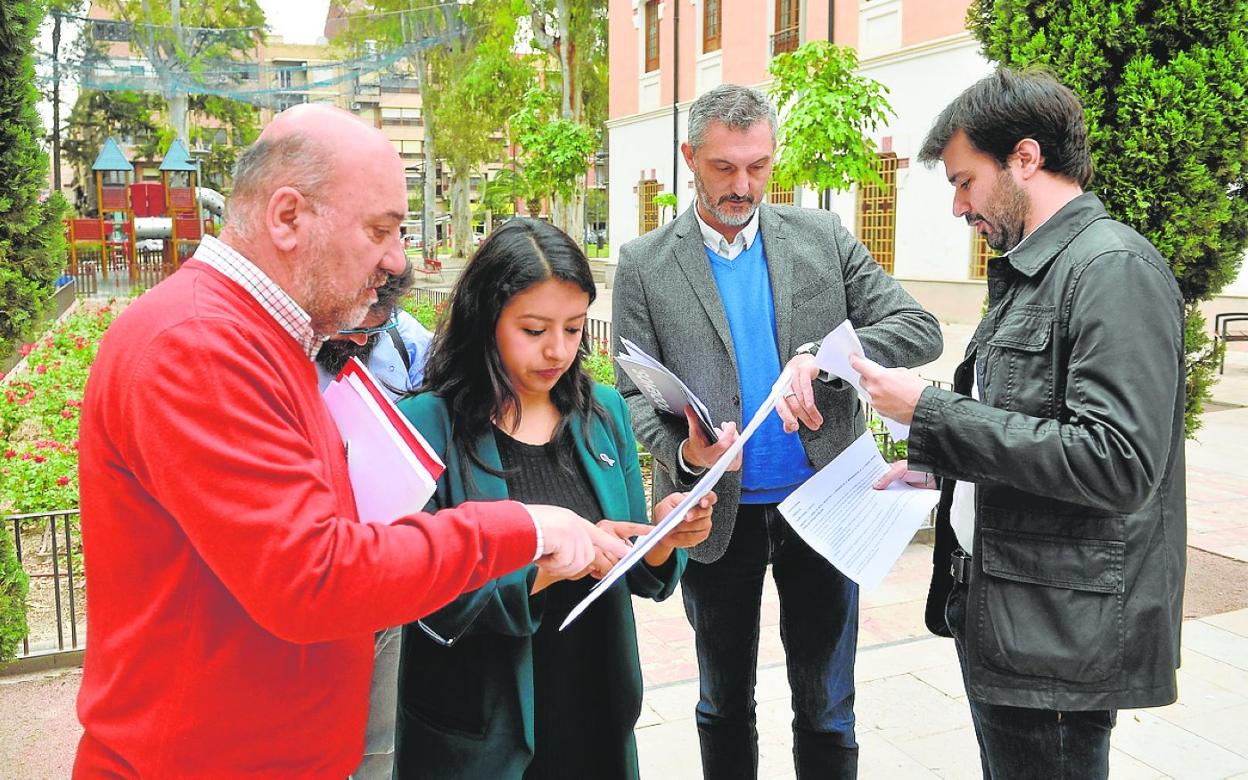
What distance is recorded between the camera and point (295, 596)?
131 centimetres

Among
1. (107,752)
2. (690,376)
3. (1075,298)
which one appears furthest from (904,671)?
(107,752)

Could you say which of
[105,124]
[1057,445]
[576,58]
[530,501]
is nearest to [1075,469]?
[1057,445]

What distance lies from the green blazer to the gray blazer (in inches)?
25.9

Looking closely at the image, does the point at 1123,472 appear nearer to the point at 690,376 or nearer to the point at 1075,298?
the point at 1075,298

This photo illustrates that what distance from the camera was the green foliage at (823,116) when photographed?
9.45 metres

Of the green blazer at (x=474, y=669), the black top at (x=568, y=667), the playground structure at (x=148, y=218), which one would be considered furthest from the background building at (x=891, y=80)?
the green blazer at (x=474, y=669)

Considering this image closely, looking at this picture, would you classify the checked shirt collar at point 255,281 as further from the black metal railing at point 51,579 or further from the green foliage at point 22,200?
the black metal railing at point 51,579

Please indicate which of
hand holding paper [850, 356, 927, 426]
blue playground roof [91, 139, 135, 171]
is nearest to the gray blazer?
hand holding paper [850, 356, 927, 426]

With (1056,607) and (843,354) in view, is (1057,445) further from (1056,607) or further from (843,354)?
(843,354)

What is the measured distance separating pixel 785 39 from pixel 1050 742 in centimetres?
2206

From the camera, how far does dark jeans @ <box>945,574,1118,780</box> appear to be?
2068 millimetres

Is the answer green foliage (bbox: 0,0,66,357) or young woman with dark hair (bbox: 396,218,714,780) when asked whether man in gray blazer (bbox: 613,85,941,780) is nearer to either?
young woman with dark hair (bbox: 396,218,714,780)

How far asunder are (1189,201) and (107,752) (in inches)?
202

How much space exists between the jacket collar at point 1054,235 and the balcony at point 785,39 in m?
20.9
